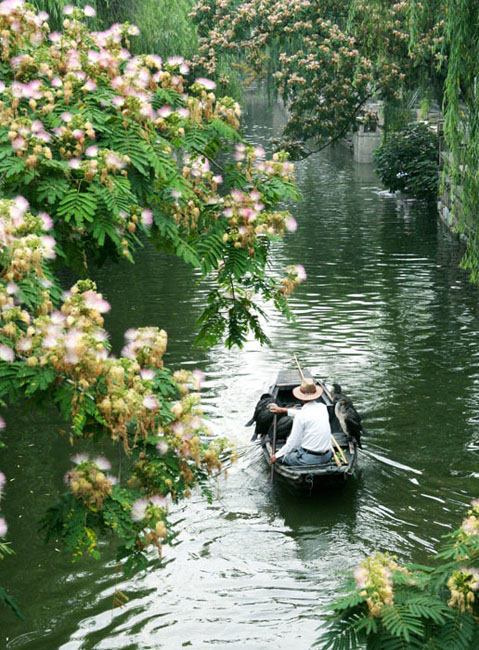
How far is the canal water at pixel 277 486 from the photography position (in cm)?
948

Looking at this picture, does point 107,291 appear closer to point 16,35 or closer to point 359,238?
point 359,238

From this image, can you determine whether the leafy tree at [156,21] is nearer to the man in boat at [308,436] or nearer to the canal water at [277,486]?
the canal water at [277,486]

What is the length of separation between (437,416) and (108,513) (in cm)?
983

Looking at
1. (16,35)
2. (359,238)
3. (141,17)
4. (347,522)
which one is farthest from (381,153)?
(16,35)

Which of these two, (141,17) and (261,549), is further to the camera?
(141,17)

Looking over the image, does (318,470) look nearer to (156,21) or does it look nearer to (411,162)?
(156,21)

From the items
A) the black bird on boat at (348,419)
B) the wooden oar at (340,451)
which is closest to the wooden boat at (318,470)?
the wooden oar at (340,451)

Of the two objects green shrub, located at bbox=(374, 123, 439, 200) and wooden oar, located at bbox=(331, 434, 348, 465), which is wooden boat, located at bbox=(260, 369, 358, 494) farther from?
green shrub, located at bbox=(374, 123, 439, 200)

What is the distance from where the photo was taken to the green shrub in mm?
32750

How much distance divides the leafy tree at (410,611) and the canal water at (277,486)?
0.60 m

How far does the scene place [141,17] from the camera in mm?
25781

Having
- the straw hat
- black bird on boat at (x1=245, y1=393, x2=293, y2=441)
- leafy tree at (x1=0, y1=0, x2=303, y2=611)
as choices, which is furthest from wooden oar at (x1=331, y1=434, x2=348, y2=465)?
leafy tree at (x1=0, y1=0, x2=303, y2=611)

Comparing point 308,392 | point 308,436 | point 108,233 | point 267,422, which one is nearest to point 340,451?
point 308,436

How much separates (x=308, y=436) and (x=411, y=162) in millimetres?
22946
